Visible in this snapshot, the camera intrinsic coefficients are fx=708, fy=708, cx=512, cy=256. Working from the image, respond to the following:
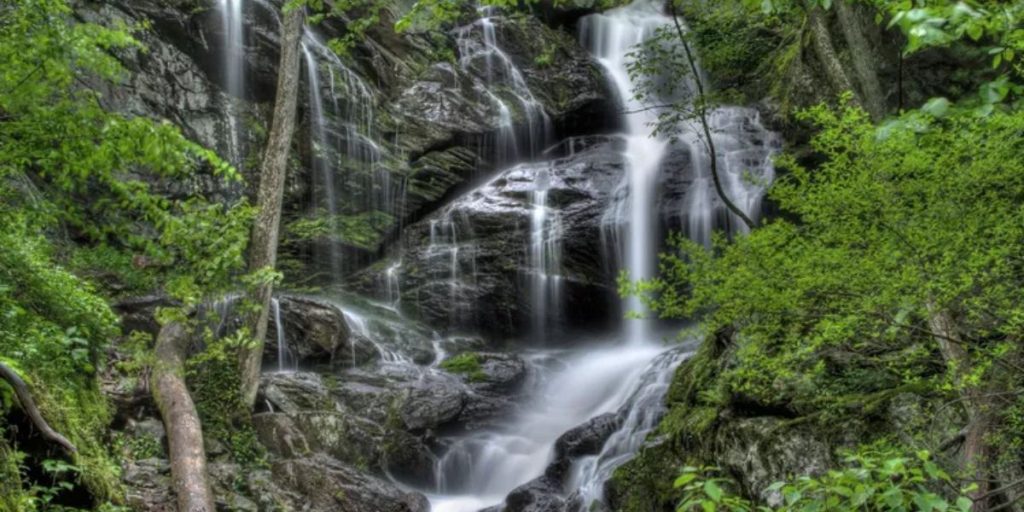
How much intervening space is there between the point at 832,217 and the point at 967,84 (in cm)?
698

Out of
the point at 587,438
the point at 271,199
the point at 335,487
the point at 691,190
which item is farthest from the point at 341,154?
the point at 335,487

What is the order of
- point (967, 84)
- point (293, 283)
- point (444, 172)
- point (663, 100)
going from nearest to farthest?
point (967, 84), point (293, 283), point (444, 172), point (663, 100)

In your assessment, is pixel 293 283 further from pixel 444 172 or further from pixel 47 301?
pixel 47 301

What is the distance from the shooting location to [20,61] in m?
4.24

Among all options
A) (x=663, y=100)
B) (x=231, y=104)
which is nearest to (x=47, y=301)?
(x=231, y=104)

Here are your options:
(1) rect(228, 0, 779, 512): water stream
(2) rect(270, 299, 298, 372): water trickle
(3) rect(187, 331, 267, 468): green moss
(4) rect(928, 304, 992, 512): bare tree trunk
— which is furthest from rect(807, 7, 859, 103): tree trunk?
(2) rect(270, 299, 298, 372): water trickle

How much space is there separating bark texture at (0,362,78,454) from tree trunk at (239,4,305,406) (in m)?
4.64

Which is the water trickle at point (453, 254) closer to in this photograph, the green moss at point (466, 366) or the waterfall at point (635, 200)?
the green moss at point (466, 366)

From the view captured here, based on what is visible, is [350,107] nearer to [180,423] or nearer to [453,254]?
[453,254]

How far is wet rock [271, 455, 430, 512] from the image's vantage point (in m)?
7.60

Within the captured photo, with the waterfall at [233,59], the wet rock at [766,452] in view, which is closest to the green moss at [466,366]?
the wet rock at [766,452]

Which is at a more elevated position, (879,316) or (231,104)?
(231,104)

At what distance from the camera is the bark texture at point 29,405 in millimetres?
3616

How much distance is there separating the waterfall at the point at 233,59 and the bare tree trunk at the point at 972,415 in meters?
14.2
